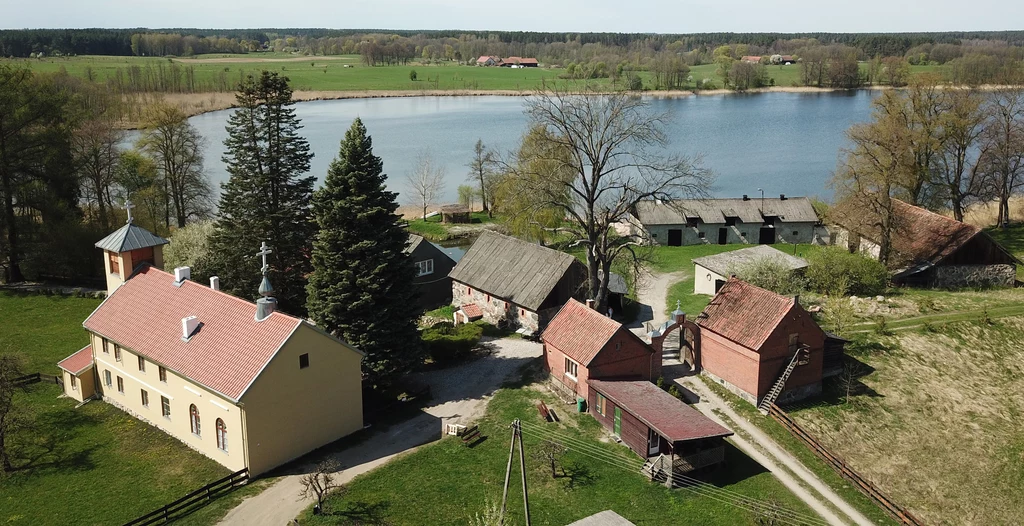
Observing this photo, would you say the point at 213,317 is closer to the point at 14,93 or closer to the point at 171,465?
the point at 171,465

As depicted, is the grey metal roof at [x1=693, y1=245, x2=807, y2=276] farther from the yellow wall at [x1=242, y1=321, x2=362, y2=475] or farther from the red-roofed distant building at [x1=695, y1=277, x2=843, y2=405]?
the yellow wall at [x1=242, y1=321, x2=362, y2=475]

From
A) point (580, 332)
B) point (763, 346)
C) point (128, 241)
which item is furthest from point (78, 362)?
point (763, 346)

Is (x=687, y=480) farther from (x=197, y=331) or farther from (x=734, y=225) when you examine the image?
(x=734, y=225)

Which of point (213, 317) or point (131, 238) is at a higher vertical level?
point (131, 238)

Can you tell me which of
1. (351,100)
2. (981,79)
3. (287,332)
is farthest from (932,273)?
(351,100)

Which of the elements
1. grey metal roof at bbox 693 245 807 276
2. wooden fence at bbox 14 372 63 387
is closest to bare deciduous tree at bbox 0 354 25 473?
wooden fence at bbox 14 372 63 387
